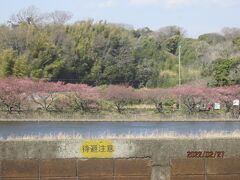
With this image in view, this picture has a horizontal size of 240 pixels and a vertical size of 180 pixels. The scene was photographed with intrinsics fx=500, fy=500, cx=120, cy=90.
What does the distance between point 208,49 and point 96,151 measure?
60.4m

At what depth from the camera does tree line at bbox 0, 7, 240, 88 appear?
174ft

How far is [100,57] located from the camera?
199 ft

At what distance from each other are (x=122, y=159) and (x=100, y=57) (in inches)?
2135

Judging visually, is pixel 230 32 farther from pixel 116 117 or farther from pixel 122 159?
pixel 122 159

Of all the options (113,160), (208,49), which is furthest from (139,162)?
(208,49)

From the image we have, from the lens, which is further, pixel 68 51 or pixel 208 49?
pixel 208 49

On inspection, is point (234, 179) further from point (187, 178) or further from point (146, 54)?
point (146, 54)

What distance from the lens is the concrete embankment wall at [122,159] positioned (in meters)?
6.50

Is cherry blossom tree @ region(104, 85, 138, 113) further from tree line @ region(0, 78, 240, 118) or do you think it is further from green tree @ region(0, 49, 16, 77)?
green tree @ region(0, 49, 16, 77)

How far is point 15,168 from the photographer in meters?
6.50

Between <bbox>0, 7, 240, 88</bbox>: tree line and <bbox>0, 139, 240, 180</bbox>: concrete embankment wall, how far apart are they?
45279 mm

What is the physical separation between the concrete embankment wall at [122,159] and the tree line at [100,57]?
45.3 meters

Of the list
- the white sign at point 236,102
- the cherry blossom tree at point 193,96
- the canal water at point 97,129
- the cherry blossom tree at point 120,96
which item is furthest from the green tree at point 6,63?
the white sign at point 236,102
